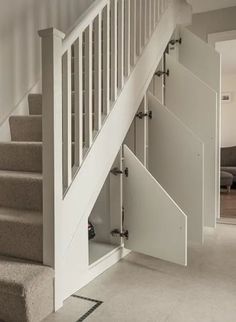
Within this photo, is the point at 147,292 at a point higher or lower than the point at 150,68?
lower

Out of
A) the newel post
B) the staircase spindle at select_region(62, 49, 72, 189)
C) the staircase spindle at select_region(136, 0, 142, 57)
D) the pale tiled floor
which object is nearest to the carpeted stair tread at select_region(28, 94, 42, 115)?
the staircase spindle at select_region(136, 0, 142, 57)

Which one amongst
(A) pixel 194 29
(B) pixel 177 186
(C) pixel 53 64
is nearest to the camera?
(C) pixel 53 64

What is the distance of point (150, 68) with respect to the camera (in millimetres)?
2979

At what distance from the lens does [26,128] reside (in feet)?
8.73

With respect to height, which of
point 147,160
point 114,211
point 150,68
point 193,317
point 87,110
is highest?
point 150,68

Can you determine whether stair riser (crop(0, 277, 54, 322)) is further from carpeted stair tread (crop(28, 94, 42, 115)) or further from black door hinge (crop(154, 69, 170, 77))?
black door hinge (crop(154, 69, 170, 77))

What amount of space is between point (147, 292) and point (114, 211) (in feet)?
2.58

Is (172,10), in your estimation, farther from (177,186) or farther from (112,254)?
(112,254)

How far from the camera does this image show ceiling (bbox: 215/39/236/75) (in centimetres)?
505

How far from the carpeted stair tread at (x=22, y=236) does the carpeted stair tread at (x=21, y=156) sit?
0.46 metres

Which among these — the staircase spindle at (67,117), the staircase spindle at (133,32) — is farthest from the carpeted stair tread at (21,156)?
the staircase spindle at (133,32)

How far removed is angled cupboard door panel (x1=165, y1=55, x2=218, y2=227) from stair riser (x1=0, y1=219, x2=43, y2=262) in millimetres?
1968

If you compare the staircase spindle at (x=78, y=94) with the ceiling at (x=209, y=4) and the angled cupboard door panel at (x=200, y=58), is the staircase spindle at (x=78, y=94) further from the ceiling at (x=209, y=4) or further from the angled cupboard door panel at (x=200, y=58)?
the ceiling at (x=209, y=4)

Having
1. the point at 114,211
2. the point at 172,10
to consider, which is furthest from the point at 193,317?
the point at 172,10
